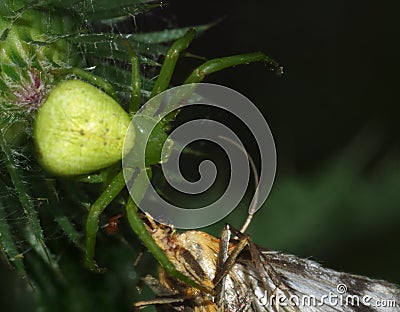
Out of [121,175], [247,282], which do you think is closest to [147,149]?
[121,175]

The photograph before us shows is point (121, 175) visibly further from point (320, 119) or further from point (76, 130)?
point (320, 119)

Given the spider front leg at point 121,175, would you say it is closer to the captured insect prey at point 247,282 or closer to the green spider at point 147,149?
the green spider at point 147,149

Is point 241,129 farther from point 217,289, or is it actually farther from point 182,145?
point 217,289

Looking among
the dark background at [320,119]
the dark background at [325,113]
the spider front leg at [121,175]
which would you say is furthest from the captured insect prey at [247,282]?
the dark background at [325,113]

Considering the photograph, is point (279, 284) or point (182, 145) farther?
point (182, 145)

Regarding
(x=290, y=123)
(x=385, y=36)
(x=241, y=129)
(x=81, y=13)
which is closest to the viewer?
(x=81, y=13)

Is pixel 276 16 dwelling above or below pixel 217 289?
above

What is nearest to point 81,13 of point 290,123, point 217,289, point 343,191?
point 217,289

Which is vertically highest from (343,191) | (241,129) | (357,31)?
(357,31)
